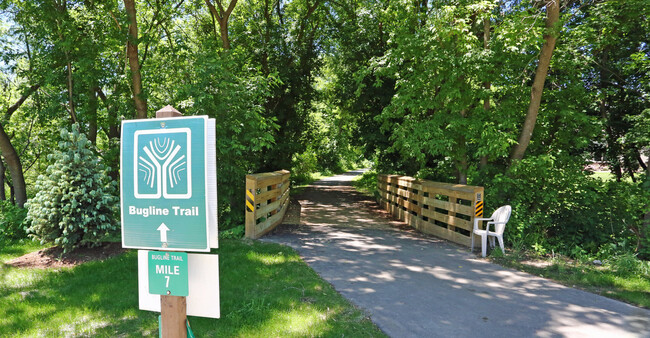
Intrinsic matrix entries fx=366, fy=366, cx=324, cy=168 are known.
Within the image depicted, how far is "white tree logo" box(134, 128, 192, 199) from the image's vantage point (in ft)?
6.18

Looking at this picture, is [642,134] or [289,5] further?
[289,5]

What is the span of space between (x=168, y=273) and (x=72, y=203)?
4948 millimetres

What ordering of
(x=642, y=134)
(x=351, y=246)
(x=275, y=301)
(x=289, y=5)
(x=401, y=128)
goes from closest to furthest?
(x=275, y=301) → (x=351, y=246) → (x=642, y=134) → (x=401, y=128) → (x=289, y=5)

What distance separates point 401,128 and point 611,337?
6287 mm

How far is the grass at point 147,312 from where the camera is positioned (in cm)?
354

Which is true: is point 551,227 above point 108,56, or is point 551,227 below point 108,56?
below

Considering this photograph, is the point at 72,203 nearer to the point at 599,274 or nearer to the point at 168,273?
the point at 168,273

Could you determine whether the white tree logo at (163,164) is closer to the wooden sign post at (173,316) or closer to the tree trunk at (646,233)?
the wooden sign post at (173,316)

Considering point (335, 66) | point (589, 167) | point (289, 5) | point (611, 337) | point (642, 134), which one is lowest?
point (611, 337)

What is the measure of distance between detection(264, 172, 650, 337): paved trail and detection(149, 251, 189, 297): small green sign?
93.5 inches

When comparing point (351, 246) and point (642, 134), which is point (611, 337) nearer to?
point (351, 246)

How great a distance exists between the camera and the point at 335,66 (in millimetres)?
17688

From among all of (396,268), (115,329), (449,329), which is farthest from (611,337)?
(115,329)

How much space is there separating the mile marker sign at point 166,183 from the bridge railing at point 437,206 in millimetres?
6383
